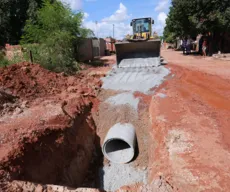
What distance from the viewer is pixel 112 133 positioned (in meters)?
5.52

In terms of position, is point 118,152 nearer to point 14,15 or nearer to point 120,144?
point 120,144

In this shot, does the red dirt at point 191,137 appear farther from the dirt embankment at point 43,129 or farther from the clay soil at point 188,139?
the dirt embankment at point 43,129

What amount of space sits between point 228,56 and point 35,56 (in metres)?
14.9

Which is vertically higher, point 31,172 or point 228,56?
point 228,56

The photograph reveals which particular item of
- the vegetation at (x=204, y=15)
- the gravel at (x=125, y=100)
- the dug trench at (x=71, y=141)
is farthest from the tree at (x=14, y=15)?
the gravel at (x=125, y=100)

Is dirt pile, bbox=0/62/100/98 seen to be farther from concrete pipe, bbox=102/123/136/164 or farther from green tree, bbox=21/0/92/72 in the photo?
green tree, bbox=21/0/92/72

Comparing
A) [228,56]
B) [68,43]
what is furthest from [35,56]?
[228,56]

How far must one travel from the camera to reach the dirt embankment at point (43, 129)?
3.77 metres

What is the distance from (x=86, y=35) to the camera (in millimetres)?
15664

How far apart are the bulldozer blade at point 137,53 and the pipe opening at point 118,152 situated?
18.3 ft

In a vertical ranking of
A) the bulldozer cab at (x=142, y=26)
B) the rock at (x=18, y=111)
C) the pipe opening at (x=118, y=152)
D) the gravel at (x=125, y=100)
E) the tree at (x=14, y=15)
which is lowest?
the pipe opening at (x=118, y=152)

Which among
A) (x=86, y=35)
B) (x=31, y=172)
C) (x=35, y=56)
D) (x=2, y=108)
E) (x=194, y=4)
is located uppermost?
(x=194, y=4)

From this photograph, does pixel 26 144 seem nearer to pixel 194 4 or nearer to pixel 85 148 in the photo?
pixel 85 148

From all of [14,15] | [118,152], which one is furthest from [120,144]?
[14,15]
